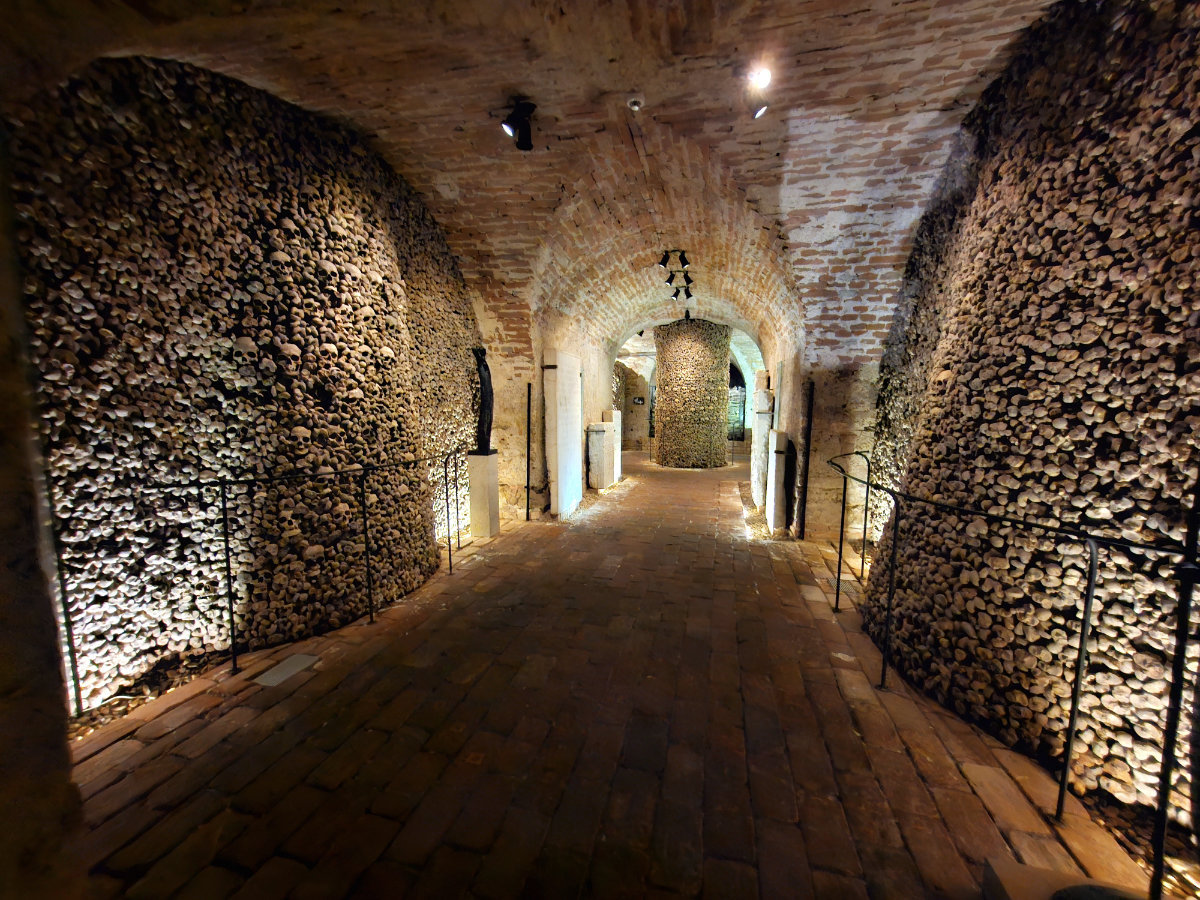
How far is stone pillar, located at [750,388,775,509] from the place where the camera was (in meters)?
7.32

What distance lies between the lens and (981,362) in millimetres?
2775

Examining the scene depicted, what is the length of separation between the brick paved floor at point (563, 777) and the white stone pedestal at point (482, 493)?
2326 mm

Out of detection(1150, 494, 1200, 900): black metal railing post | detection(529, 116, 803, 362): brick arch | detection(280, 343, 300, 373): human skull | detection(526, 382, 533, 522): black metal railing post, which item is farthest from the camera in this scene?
detection(526, 382, 533, 522): black metal railing post

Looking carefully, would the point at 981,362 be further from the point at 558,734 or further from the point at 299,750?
the point at 299,750

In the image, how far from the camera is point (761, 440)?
781 cm

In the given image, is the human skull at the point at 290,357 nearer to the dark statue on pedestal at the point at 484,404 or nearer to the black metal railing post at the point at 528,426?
the dark statue on pedestal at the point at 484,404

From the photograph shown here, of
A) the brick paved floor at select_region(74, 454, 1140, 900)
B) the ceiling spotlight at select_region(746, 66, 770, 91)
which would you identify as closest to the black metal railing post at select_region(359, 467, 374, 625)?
the brick paved floor at select_region(74, 454, 1140, 900)

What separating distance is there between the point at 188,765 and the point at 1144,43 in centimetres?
572

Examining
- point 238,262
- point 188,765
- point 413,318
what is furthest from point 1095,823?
point 413,318

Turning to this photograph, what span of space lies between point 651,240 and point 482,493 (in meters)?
4.00

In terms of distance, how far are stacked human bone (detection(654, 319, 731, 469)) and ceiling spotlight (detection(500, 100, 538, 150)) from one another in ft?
27.3

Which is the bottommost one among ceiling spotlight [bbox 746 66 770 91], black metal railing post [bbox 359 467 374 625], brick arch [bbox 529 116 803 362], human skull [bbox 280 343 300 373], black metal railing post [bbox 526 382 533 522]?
A: black metal railing post [bbox 359 467 374 625]

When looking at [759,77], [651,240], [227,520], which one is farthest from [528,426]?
[759,77]

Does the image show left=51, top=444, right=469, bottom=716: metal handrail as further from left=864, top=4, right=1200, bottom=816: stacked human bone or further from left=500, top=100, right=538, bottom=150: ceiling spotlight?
left=864, top=4, right=1200, bottom=816: stacked human bone
